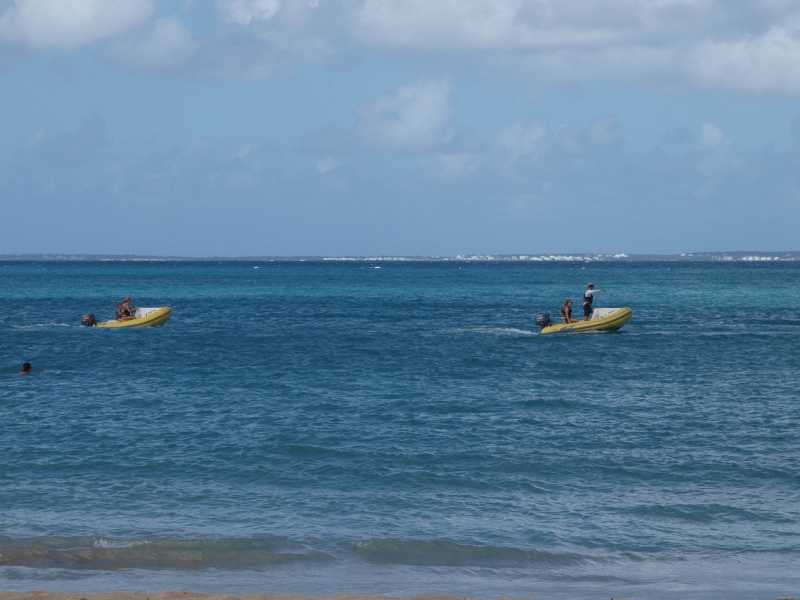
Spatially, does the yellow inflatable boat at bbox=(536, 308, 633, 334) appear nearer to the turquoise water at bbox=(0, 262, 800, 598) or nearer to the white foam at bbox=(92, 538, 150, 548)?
the turquoise water at bbox=(0, 262, 800, 598)

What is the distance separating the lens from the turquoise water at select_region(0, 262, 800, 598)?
1077 cm

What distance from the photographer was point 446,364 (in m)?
28.2

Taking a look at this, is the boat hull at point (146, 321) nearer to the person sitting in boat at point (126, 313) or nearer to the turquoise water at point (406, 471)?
the person sitting in boat at point (126, 313)

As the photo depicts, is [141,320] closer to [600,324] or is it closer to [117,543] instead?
[600,324]

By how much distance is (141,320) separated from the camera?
130ft

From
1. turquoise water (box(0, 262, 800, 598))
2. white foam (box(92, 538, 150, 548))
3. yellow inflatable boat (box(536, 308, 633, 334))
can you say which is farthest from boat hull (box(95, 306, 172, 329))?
white foam (box(92, 538, 150, 548))

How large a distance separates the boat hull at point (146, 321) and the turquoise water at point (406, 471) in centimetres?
754

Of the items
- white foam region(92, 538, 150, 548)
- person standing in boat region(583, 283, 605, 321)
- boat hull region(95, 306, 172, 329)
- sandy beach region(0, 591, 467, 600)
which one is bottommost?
white foam region(92, 538, 150, 548)

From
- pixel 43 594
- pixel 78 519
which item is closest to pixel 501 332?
pixel 78 519

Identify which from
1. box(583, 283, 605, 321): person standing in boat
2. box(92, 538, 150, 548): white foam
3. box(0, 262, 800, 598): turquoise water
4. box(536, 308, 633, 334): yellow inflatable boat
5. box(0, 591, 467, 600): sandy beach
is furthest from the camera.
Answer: box(536, 308, 633, 334): yellow inflatable boat

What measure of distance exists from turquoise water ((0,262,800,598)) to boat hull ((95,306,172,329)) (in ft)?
24.7

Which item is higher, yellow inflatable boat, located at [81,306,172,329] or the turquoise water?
yellow inflatable boat, located at [81,306,172,329]

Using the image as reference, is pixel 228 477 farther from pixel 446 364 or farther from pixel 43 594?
pixel 446 364

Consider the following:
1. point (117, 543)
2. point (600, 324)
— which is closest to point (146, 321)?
point (600, 324)
